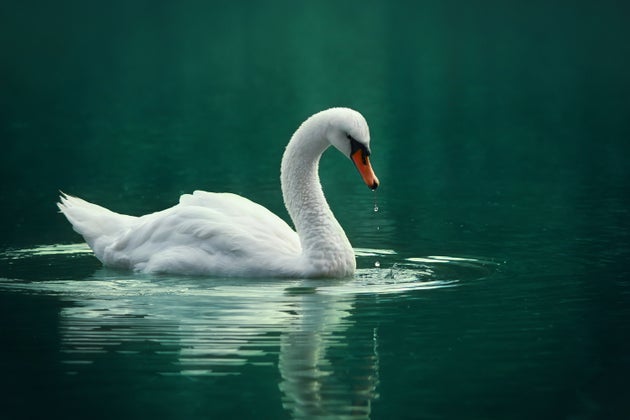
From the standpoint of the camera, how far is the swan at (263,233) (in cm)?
1270

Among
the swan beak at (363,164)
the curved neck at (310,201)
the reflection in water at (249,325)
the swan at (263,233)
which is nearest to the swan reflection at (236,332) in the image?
the reflection in water at (249,325)

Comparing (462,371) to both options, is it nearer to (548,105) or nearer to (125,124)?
(125,124)

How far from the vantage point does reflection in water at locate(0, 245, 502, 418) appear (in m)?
9.29

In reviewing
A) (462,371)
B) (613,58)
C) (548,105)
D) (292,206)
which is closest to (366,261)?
(292,206)

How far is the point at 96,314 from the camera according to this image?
11258 millimetres

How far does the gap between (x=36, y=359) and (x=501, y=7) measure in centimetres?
9345

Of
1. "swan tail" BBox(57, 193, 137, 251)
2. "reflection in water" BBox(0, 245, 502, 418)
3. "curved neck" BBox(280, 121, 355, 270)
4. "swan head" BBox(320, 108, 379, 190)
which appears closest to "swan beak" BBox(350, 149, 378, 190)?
"swan head" BBox(320, 108, 379, 190)

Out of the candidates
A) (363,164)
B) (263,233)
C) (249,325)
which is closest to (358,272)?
(263,233)

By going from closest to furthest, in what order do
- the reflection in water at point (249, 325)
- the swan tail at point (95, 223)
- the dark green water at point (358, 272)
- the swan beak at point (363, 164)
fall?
the dark green water at point (358, 272) < the reflection in water at point (249, 325) < the swan beak at point (363, 164) < the swan tail at point (95, 223)

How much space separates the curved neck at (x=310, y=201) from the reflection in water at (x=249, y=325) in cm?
31

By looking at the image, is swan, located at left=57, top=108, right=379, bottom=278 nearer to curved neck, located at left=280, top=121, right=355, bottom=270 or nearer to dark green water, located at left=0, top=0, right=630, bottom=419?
curved neck, located at left=280, top=121, right=355, bottom=270

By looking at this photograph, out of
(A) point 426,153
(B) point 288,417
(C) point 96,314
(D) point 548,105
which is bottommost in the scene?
(B) point 288,417

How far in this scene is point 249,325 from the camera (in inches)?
423

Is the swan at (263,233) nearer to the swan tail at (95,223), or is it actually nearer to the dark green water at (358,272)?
the swan tail at (95,223)
